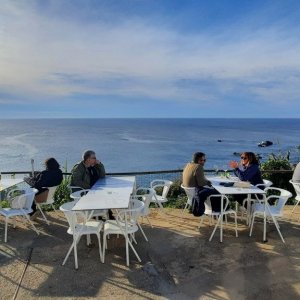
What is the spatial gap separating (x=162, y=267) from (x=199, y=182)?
74.6 inches

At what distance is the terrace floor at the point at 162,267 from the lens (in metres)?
4.05

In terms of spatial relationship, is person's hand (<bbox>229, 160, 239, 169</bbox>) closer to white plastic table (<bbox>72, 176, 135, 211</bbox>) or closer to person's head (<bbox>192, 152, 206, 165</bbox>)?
person's head (<bbox>192, 152, 206, 165</bbox>)

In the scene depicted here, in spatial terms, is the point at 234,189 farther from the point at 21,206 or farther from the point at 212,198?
the point at 21,206

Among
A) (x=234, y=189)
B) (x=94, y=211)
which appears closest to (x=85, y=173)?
(x=94, y=211)

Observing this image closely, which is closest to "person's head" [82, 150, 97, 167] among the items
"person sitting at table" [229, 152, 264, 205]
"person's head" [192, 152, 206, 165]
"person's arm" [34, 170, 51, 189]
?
"person's arm" [34, 170, 51, 189]

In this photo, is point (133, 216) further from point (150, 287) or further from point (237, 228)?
point (237, 228)

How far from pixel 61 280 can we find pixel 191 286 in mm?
1539

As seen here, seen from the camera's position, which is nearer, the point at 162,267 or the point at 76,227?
the point at 162,267

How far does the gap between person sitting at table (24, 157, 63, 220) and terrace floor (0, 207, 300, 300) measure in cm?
54

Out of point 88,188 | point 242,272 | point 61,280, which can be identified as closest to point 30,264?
point 61,280

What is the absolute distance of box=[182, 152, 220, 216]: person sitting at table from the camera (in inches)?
230

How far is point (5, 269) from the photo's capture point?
4.67 m

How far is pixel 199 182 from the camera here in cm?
616

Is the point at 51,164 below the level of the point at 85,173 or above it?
above
